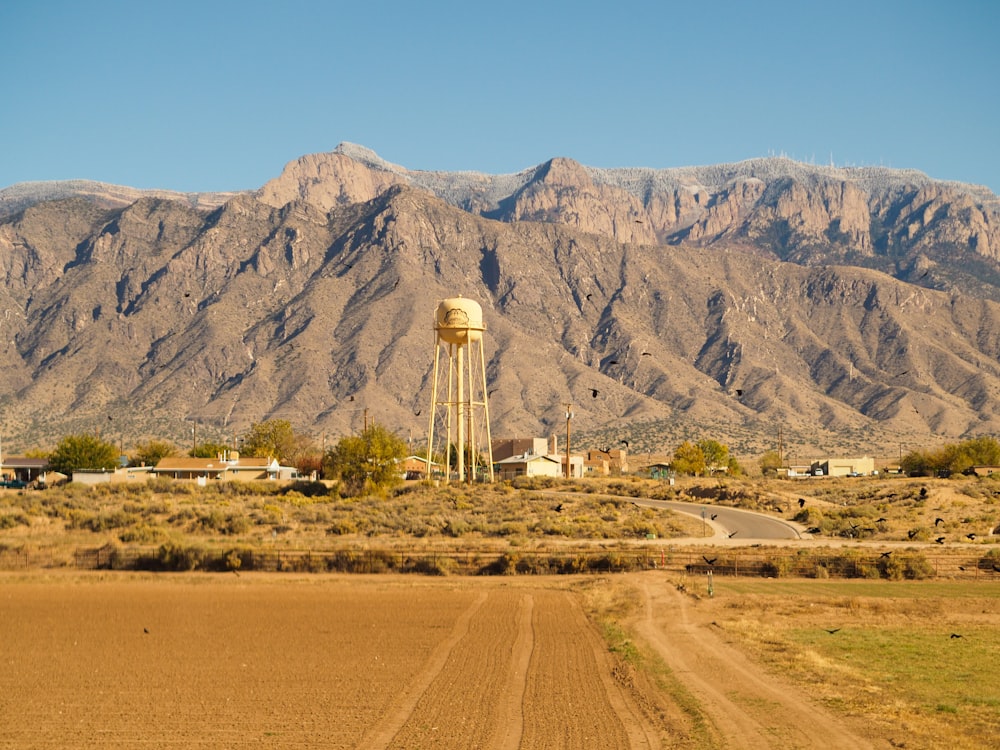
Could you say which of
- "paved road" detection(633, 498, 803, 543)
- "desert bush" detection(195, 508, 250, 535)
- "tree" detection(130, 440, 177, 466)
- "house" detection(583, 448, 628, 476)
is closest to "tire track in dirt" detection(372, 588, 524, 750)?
"paved road" detection(633, 498, 803, 543)

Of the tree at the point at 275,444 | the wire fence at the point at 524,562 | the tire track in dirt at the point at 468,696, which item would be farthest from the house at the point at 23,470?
the tire track in dirt at the point at 468,696

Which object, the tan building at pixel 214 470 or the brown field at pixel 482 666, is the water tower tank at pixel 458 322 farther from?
the brown field at pixel 482 666

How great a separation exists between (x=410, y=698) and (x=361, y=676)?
276 cm

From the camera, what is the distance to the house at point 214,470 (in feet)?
321

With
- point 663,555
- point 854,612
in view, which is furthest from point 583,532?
point 854,612

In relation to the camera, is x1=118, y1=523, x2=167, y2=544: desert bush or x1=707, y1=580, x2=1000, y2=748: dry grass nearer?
x1=707, y1=580, x2=1000, y2=748: dry grass

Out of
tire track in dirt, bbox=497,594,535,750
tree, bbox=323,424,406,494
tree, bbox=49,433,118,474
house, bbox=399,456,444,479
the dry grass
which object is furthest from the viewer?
house, bbox=399,456,444,479

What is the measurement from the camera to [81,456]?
327 feet

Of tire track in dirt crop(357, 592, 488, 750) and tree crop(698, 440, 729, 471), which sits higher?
tire track in dirt crop(357, 592, 488, 750)

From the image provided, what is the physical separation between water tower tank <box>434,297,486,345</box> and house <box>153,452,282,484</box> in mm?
21622

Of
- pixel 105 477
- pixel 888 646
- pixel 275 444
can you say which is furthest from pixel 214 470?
pixel 888 646

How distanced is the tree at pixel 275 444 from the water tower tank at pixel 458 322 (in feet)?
133

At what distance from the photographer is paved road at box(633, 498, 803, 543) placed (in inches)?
2462

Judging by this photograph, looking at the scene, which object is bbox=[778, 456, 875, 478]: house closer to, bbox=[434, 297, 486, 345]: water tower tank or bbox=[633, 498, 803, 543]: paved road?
bbox=[633, 498, 803, 543]: paved road
